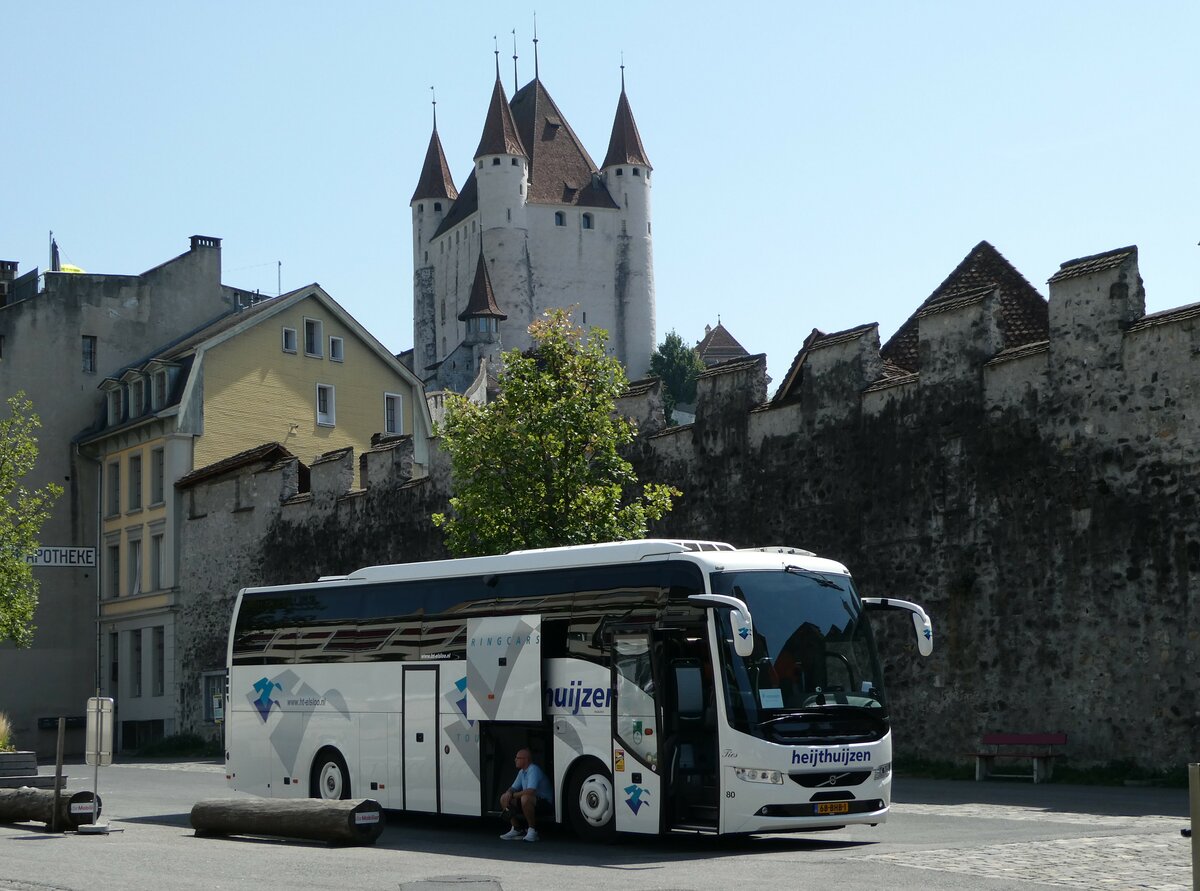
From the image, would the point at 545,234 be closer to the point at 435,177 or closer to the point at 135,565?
the point at 435,177

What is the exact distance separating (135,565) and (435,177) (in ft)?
314

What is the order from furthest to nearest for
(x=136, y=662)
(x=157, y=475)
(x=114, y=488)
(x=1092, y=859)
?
1. (x=114, y=488)
2. (x=136, y=662)
3. (x=157, y=475)
4. (x=1092, y=859)

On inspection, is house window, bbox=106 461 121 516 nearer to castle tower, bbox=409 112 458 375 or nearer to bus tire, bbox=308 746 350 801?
bus tire, bbox=308 746 350 801

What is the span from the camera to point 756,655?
14945mm

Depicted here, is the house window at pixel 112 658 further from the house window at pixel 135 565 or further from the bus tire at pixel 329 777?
the bus tire at pixel 329 777

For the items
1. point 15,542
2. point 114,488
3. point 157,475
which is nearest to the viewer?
point 15,542

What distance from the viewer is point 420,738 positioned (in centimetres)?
1820

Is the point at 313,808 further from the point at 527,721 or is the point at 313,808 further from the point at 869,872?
the point at 869,872

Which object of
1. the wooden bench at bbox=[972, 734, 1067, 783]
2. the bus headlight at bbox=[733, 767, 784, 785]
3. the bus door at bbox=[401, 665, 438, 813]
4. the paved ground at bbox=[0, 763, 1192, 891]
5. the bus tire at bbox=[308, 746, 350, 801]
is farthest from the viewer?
the wooden bench at bbox=[972, 734, 1067, 783]

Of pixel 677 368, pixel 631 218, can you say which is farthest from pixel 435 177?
pixel 677 368

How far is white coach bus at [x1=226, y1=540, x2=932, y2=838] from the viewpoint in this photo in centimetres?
1485

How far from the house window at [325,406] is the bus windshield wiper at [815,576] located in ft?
111

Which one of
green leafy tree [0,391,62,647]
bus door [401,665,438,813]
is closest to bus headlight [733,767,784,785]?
bus door [401,665,438,813]

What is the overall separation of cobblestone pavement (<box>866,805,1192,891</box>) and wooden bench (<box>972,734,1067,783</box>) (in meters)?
5.53
